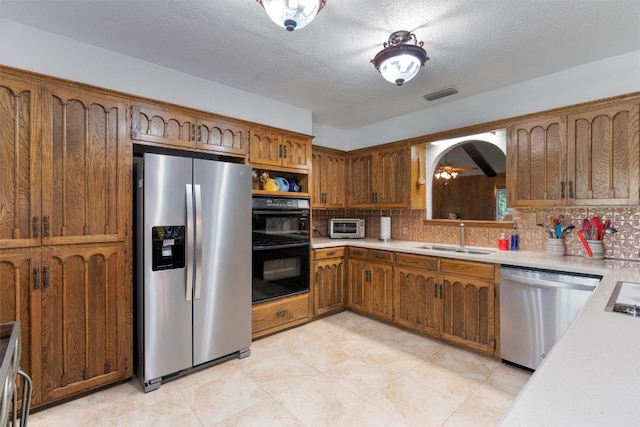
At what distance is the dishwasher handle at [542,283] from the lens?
2199 millimetres

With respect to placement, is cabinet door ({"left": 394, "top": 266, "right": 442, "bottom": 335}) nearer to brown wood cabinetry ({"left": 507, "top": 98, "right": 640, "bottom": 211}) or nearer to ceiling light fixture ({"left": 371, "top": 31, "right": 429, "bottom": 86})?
brown wood cabinetry ({"left": 507, "top": 98, "right": 640, "bottom": 211})

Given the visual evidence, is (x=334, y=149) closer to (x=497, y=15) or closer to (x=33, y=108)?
(x=497, y=15)

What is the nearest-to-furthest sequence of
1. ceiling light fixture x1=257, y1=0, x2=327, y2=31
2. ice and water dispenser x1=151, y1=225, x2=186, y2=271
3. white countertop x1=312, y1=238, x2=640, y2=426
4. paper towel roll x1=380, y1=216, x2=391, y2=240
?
1. white countertop x1=312, y1=238, x2=640, y2=426
2. ceiling light fixture x1=257, y1=0, x2=327, y2=31
3. ice and water dispenser x1=151, y1=225, x2=186, y2=271
4. paper towel roll x1=380, y1=216, x2=391, y2=240

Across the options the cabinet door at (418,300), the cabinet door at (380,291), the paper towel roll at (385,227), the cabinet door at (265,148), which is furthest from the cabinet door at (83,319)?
the paper towel roll at (385,227)

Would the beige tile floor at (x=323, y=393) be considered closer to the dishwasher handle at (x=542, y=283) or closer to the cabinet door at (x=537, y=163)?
the dishwasher handle at (x=542, y=283)

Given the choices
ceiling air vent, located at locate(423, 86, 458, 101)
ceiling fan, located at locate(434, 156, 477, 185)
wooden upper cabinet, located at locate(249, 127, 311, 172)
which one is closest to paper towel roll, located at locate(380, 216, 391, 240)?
ceiling fan, located at locate(434, 156, 477, 185)

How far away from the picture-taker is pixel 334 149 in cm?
426

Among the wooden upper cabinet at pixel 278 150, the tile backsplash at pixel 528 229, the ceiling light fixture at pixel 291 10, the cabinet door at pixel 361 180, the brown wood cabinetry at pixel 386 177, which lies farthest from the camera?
the cabinet door at pixel 361 180

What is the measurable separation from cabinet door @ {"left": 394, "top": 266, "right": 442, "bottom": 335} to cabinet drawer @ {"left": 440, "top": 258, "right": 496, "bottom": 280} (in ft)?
0.48

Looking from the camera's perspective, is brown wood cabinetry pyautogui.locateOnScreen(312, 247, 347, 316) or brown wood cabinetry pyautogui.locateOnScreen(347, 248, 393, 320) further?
brown wood cabinetry pyautogui.locateOnScreen(312, 247, 347, 316)

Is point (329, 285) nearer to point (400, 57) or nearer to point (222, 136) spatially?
point (222, 136)

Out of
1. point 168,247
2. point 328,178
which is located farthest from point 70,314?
point 328,178

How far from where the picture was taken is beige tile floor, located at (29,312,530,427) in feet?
6.41

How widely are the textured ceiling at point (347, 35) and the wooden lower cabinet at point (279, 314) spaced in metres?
2.29
